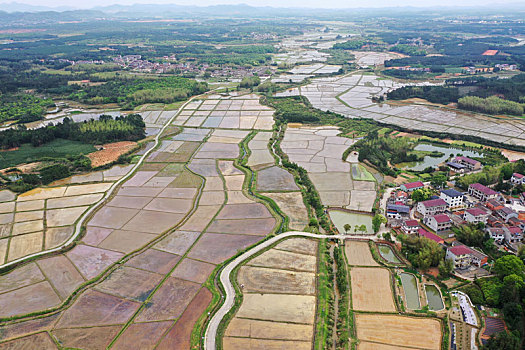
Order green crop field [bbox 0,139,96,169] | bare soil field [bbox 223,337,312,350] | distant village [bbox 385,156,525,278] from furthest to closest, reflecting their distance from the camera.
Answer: green crop field [bbox 0,139,96,169], distant village [bbox 385,156,525,278], bare soil field [bbox 223,337,312,350]

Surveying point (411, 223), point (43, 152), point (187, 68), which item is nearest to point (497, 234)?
point (411, 223)

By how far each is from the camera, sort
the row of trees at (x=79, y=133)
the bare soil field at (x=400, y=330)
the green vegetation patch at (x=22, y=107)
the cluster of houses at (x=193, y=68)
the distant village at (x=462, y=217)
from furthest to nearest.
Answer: the cluster of houses at (x=193, y=68)
the green vegetation patch at (x=22, y=107)
the row of trees at (x=79, y=133)
the distant village at (x=462, y=217)
the bare soil field at (x=400, y=330)

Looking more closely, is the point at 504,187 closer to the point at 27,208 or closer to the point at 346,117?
the point at 346,117

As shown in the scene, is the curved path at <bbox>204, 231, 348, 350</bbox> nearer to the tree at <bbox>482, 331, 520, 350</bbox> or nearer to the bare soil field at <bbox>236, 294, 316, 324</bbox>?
the bare soil field at <bbox>236, 294, 316, 324</bbox>

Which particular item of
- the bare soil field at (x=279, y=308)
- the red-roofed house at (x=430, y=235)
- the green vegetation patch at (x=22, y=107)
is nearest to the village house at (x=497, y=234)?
the red-roofed house at (x=430, y=235)

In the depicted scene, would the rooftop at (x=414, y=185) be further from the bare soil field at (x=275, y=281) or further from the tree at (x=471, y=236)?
the bare soil field at (x=275, y=281)

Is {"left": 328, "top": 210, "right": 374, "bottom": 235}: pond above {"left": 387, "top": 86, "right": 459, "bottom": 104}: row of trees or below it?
below

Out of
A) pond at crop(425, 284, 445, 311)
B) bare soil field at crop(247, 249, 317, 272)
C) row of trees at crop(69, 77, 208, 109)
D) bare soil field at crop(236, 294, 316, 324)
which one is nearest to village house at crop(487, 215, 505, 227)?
pond at crop(425, 284, 445, 311)

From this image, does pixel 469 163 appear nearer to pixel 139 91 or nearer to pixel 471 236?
pixel 471 236
